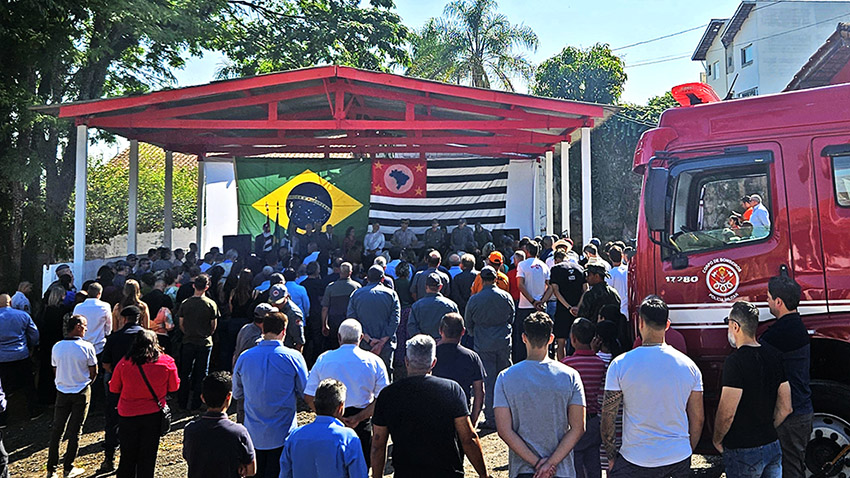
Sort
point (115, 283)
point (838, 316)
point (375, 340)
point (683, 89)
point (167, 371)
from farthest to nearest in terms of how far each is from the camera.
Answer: point (115, 283)
point (375, 340)
point (683, 89)
point (167, 371)
point (838, 316)

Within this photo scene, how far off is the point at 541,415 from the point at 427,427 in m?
0.65

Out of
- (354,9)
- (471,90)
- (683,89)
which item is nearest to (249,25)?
(354,9)

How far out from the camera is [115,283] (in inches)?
393

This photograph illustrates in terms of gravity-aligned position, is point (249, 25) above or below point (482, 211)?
above

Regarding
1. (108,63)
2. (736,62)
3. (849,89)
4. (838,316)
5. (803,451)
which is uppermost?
(736,62)

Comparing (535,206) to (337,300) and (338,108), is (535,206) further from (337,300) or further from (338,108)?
(337,300)

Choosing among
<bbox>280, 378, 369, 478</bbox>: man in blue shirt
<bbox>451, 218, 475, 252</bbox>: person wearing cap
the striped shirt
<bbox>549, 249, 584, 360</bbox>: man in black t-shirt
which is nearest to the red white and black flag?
<bbox>451, 218, 475, 252</bbox>: person wearing cap

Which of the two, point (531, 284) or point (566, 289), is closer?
point (566, 289)

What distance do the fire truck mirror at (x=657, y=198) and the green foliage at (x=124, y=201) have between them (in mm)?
22775

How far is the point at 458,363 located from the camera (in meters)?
5.30

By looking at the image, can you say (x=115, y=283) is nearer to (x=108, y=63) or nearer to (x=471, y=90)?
(x=471, y=90)

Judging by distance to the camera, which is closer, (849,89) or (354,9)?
(849,89)

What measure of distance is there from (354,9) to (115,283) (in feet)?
44.4

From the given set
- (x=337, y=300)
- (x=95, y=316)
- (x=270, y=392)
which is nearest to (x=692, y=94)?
(x=270, y=392)
